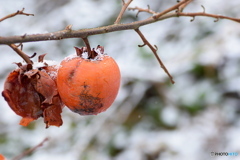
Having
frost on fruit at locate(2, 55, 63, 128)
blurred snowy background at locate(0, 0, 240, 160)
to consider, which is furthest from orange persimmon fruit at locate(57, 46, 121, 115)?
blurred snowy background at locate(0, 0, 240, 160)

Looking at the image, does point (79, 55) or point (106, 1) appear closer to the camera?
point (79, 55)

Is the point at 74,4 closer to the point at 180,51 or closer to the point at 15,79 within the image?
the point at 180,51

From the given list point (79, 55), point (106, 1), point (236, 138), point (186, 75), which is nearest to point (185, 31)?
point (186, 75)

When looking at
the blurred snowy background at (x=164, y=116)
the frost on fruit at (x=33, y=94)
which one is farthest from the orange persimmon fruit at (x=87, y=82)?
Answer: the blurred snowy background at (x=164, y=116)

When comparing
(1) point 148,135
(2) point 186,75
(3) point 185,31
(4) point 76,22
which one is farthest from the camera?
(4) point 76,22

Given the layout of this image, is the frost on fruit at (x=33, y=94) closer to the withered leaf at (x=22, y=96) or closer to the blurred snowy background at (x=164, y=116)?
the withered leaf at (x=22, y=96)

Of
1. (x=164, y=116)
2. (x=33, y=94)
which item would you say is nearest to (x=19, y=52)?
(x=33, y=94)

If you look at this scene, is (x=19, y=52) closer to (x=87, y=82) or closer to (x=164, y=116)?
(x=87, y=82)
